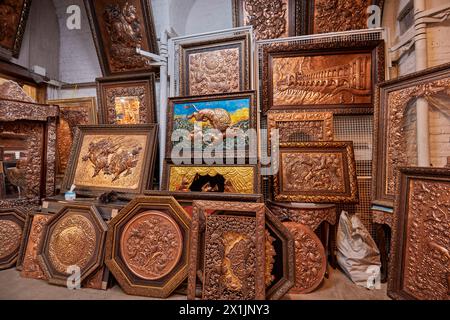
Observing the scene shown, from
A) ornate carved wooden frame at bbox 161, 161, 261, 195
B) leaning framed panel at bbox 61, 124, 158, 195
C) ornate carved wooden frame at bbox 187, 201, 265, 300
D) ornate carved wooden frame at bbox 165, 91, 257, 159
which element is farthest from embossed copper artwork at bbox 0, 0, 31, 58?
ornate carved wooden frame at bbox 187, 201, 265, 300

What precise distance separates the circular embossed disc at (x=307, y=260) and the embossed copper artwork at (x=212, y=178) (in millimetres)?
521

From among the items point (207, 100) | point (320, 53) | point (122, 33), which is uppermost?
point (122, 33)

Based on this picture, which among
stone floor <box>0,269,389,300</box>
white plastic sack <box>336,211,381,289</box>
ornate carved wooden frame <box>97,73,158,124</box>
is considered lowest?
stone floor <box>0,269,389,300</box>

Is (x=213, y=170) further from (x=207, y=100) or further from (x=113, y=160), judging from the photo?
(x=113, y=160)

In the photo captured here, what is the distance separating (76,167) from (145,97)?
111cm

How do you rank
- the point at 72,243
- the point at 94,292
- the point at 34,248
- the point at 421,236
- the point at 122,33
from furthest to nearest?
the point at 122,33 < the point at 34,248 < the point at 72,243 < the point at 94,292 < the point at 421,236

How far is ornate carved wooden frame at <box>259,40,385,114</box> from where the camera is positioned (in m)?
2.26

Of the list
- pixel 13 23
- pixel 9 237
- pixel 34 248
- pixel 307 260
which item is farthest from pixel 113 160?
pixel 307 260

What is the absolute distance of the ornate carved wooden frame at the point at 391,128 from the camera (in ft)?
5.68

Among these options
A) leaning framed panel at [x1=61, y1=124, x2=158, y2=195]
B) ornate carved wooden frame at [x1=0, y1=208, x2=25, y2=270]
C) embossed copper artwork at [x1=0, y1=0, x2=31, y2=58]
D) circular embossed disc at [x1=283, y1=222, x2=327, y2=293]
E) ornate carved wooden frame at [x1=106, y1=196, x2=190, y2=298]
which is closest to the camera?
ornate carved wooden frame at [x1=106, y1=196, x2=190, y2=298]

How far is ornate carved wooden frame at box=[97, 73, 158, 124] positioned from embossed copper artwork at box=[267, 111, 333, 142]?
55.5 inches

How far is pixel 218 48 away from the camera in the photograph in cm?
238

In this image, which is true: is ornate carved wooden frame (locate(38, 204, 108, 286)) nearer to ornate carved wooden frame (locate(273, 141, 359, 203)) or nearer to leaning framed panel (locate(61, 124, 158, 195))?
leaning framed panel (locate(61, 124, 158, 195))

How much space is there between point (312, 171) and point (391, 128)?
74 cm
